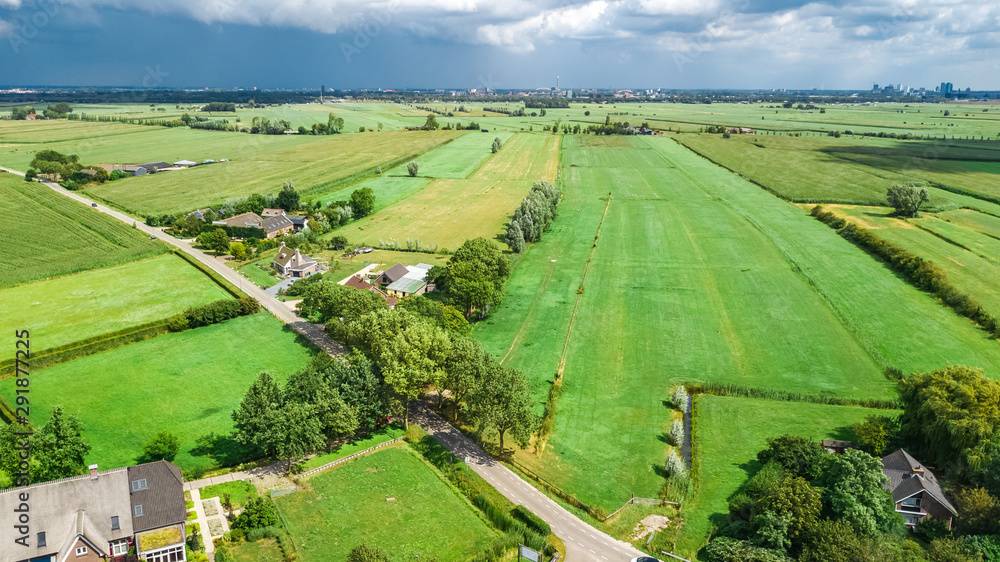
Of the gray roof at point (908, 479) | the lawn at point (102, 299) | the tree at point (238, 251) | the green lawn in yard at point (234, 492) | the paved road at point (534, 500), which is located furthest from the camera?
the tree at point (238, 251)

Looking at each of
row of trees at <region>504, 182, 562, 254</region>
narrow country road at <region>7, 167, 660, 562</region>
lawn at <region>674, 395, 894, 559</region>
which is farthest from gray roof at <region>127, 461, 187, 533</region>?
row of trees at <region>504, 182, 562, 254</region>

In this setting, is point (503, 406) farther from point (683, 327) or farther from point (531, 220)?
point (531, 220)

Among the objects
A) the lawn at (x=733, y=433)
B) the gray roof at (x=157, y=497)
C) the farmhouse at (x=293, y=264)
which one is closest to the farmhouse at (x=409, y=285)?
the farmhouse at (x=293, y=264)

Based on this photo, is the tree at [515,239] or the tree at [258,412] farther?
the tree at [515,239]

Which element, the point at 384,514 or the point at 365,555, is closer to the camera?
the point at 365,555

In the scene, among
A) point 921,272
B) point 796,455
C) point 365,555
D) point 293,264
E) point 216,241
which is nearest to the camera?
point 365,555

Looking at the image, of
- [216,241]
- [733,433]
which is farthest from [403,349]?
[216,241]

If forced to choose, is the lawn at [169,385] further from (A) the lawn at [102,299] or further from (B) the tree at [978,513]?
(B) the tree at [978,513]
